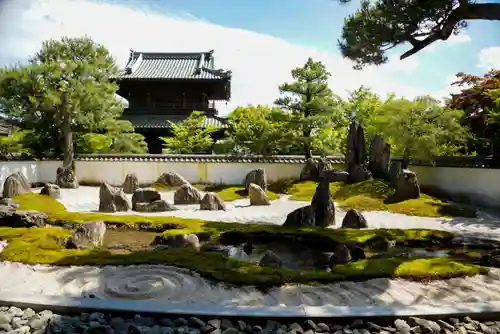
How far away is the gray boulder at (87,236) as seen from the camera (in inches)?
293

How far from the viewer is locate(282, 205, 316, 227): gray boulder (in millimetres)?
9781

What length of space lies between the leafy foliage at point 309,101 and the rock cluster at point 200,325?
46.4 feet

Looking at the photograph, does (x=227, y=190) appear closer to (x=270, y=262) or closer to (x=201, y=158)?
(x=201, y=158)

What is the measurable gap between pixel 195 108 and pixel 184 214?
1347 centimetres

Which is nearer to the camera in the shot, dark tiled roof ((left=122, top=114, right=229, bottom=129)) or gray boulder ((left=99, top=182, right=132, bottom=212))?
gray boulder ((left=99, top=182, right=132, bottom=212))

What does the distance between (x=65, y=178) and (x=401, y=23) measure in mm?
13837

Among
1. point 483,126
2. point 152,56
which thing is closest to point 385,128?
point 483,126

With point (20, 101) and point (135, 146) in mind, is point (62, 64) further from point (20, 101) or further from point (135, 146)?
point (135, 146)

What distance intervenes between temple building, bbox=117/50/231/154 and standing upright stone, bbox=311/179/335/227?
12551mm

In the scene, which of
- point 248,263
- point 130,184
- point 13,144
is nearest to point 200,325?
point 248,263

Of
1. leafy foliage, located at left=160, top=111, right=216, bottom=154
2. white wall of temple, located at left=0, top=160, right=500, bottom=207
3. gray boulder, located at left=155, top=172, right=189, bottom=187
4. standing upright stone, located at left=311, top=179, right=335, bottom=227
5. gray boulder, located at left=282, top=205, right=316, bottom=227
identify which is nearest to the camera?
Answer: gray boulder, located at left=282, top=205, right=316, bottom=227

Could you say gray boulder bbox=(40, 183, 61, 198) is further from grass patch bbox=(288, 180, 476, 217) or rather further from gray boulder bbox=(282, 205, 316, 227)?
gray boulder bbox=(282, 205, 316, 227)

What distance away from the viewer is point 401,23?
7848 mm

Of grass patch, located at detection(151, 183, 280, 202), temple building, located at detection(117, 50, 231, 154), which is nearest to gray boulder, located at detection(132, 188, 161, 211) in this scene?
grass patch, located at detection(151, 183, 280, 202)
